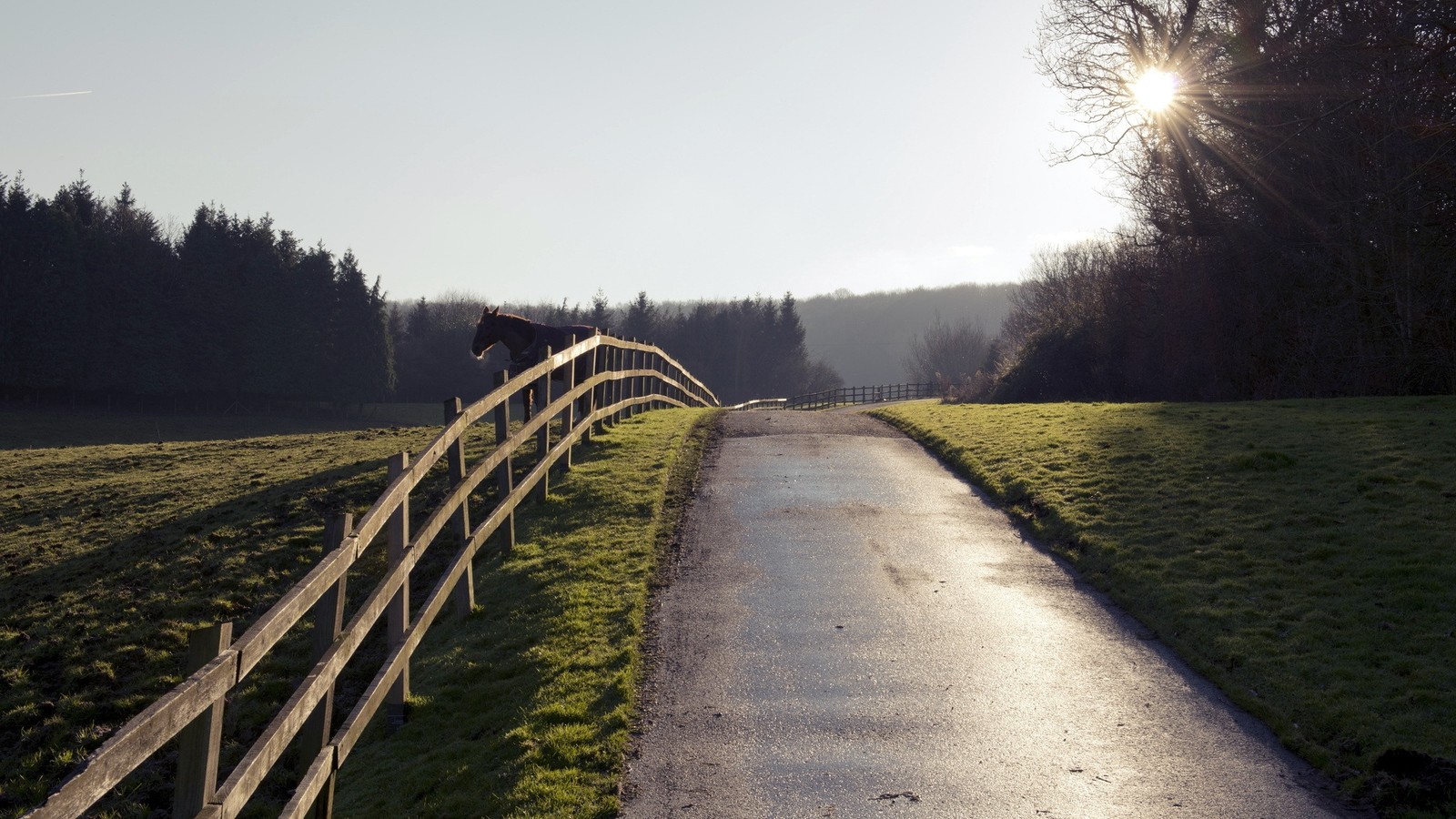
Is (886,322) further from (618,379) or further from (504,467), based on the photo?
(504,467)

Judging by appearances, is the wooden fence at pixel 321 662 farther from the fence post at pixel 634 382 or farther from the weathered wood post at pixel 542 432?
the fence post at pixel 634 382

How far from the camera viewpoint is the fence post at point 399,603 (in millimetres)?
6570

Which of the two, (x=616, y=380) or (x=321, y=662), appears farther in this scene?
(x=616, y=380)

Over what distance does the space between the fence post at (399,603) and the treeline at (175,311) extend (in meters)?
58.5

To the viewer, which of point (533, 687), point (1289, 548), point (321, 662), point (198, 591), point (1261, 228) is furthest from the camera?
point (1261, 228)

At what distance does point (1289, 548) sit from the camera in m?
9.72

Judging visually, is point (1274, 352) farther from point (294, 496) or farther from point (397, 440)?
point (294, 496)

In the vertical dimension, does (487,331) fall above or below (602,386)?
above

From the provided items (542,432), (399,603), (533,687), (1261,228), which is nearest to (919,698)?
(533,687)

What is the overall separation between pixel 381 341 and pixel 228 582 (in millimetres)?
Result: 67040

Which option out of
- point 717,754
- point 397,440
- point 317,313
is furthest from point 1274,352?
point 317,313

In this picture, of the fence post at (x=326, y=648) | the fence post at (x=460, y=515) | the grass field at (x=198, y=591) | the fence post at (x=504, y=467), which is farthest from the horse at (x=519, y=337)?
the fence post at (x=326, y=648)

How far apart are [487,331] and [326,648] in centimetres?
1305

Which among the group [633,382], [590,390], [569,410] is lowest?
[569,410]
